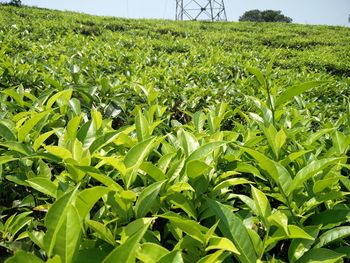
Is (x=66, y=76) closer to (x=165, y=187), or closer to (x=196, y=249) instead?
(x=165, y=187)

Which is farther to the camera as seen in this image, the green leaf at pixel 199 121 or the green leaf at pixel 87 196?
the green leaf at pixel 199 121

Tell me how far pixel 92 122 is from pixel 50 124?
400mm

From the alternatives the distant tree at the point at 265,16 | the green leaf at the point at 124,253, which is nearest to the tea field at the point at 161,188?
the green leaf at the point at 124,253

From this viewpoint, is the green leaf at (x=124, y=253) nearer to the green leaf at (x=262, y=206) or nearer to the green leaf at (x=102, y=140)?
the green leaf at (x=262, y=206)

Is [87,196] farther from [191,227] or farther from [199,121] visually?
[199,121]

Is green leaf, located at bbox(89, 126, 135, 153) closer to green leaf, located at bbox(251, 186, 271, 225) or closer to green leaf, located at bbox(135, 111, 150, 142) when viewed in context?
green leaf, located at bbox(135, 111, 150, 142)

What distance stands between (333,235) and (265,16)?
197 feet

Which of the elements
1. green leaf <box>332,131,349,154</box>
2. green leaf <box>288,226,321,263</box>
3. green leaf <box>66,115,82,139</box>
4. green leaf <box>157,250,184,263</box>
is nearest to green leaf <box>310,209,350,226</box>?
green leaf <box>288,226,321,263</box>

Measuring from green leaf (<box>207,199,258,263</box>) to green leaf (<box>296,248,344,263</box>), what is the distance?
17 cm

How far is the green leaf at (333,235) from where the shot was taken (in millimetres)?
1088

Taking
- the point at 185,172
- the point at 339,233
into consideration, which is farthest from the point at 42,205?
the point at 339,233

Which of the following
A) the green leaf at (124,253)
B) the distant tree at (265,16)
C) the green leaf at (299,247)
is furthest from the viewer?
the distant tree at (265,16)

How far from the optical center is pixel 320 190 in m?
1.28

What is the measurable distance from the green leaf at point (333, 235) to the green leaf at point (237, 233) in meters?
0.26
